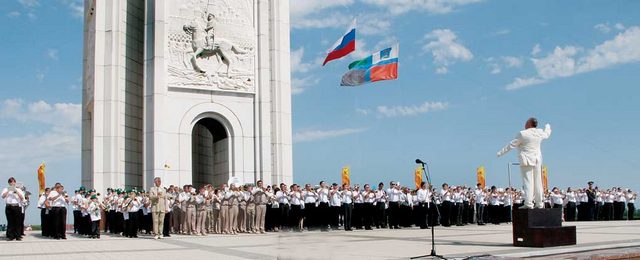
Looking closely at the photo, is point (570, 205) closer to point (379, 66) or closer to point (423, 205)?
point (423, 205)

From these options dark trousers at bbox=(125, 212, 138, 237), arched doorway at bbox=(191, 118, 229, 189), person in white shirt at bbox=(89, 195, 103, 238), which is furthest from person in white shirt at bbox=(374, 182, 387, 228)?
person in white shirt at bbox=(89, 195, 103, 238)

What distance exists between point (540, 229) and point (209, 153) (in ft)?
88.7

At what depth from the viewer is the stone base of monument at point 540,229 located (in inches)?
441

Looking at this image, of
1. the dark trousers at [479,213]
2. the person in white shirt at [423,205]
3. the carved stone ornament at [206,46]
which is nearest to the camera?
the person in white shirt at [423,205]

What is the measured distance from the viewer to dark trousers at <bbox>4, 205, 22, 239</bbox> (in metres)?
18.0

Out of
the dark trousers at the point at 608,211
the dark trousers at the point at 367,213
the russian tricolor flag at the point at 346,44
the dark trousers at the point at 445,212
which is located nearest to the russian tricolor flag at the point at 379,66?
the russian tricolor flag at the point at 346,44

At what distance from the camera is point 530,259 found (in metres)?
9.34

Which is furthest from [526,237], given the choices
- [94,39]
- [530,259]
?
[94,39]

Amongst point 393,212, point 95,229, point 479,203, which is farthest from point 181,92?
point 479,203

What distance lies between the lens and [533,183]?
39.6ft

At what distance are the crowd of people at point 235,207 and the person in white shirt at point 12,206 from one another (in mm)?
27

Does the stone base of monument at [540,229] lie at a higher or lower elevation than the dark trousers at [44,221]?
higher

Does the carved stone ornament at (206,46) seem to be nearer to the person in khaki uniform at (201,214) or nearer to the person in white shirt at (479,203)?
the person in khaki uniform at (201,214)

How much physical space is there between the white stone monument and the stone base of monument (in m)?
16.3
